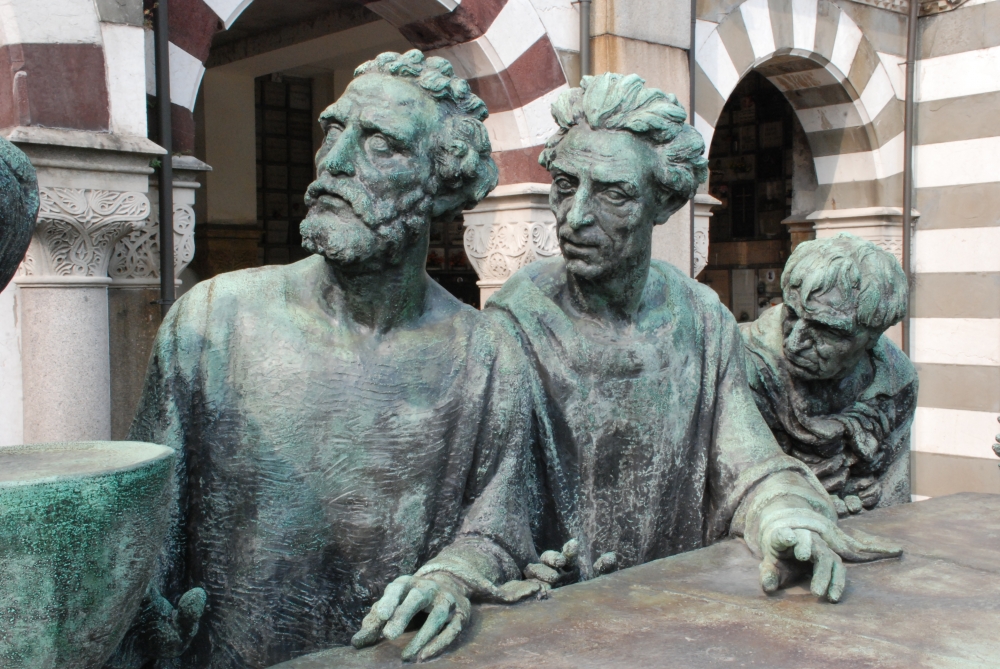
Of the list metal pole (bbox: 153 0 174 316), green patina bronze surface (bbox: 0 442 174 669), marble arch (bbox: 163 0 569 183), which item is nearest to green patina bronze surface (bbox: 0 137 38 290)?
green patina bronze surface (bbox: 0 442 174 669)

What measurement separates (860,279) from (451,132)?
106cm

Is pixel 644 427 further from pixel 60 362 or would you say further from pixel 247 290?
pixel 60 362

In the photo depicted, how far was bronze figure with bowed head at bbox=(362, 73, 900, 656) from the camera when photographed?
201 centimetres

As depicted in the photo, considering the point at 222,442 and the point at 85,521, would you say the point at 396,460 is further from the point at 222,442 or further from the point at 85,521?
the point at 85,521

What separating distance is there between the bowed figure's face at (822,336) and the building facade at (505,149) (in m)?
2.12

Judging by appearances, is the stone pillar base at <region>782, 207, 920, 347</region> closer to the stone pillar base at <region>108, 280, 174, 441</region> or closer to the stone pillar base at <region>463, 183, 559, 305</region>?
the stone pillar base at <region>463, 183, 559, 305</region>

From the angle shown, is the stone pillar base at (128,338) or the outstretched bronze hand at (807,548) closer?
the outstretched bronze hand at (807,548)

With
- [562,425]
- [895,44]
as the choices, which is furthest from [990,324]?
[562,425]

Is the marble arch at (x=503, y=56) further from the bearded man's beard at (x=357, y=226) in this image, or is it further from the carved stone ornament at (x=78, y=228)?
the bearded man's beard at (x=357, y=226)

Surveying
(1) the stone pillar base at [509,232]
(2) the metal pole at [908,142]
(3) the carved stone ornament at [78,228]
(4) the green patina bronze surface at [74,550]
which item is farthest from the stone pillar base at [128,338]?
(2) the metal pole at [908,142]

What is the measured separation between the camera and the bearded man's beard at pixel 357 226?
5.56ft

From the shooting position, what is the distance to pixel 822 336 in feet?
8.00

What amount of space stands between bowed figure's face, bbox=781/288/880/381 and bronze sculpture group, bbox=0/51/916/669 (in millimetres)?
395

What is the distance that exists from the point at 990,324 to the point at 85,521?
6.58 m
